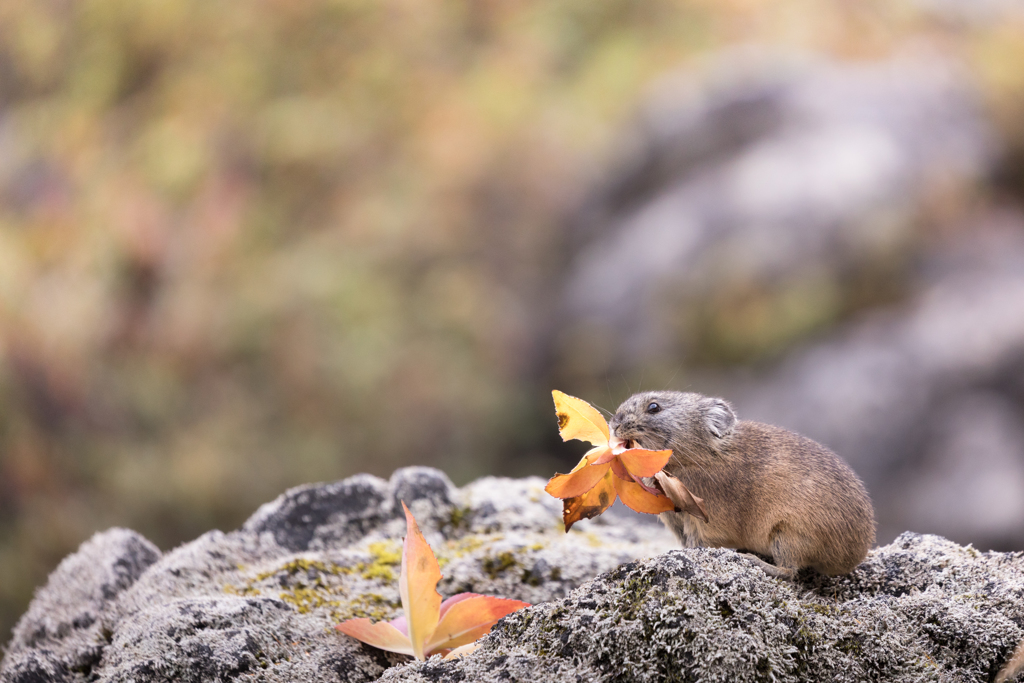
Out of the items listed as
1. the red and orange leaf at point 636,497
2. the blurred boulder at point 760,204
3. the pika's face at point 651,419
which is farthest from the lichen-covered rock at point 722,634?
the blurred boulder at point 760,204

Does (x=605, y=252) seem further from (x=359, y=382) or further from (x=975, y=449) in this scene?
(x=975, y=449)

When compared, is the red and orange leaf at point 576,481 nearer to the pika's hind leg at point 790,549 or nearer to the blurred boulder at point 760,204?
the pika's hind leg at point 790,549

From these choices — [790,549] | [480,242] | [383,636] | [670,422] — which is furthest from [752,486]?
[480,242]

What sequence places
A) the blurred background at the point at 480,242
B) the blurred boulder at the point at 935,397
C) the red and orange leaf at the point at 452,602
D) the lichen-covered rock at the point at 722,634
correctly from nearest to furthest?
the lichen-covered rock at the point at 722,634, the red and orange leaf at the point at 452,602, the blurred boulder at the point at 935,397, the blurred background at the point at 480,242

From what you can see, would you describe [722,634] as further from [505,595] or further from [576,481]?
[505,595]

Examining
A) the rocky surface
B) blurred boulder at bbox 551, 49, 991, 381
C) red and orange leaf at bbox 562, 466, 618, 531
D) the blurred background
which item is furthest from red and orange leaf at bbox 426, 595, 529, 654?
blurred boulder at bbox 551, 49, 991, 381

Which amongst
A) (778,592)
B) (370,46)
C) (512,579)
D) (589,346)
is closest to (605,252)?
(589,346)
